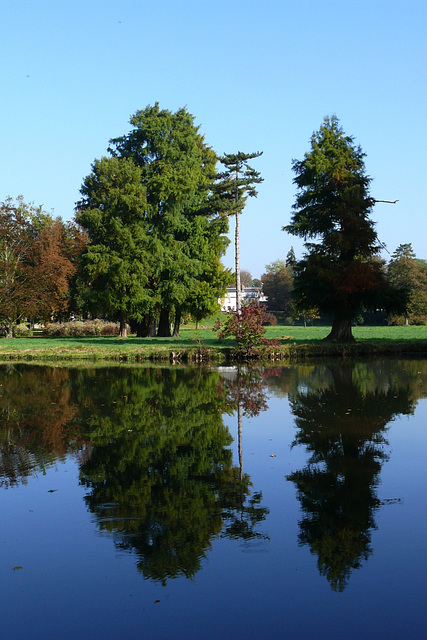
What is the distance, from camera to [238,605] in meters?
5.39

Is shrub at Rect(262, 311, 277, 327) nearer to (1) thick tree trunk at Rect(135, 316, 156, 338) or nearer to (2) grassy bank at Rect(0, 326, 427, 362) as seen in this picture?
(2) grassy bank at Rect(0, 326, 427, 362)

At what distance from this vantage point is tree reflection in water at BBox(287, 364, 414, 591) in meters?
6.62

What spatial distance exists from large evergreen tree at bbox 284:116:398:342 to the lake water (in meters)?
22.6

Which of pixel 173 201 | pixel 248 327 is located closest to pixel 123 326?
pixel 173 201

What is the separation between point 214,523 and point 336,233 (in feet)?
104

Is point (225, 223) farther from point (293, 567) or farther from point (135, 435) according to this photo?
point (293, 567)

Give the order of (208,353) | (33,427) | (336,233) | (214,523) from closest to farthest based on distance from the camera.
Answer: (214,523), (33,427), (208,353), (336,233)

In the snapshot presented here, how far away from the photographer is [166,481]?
9.15 metres

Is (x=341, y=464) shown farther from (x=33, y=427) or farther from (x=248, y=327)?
(x=248, y=327)

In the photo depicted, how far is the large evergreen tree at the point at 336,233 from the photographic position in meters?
37.4

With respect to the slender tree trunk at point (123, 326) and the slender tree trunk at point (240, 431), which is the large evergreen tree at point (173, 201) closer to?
the slender tree trunk at point (123, 326)

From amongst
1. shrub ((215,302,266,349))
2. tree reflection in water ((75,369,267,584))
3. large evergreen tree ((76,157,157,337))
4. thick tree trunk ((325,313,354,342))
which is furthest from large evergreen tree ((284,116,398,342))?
tree reflection in water ((75,369,267,584))

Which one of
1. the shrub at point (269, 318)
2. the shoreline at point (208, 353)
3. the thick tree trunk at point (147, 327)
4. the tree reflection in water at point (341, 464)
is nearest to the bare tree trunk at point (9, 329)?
the thick tree trunk at point (147, 327)

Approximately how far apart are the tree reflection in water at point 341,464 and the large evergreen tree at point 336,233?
56.4 feet
